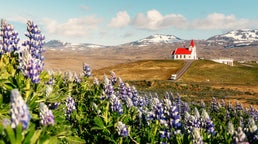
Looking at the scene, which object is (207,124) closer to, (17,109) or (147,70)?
(17,109)

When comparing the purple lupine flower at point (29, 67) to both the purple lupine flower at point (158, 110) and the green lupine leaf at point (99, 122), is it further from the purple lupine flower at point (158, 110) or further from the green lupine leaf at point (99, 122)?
the purple lupine flower at point (158, 110)

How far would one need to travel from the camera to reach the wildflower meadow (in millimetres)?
3660

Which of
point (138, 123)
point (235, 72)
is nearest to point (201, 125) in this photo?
point (138, 123)

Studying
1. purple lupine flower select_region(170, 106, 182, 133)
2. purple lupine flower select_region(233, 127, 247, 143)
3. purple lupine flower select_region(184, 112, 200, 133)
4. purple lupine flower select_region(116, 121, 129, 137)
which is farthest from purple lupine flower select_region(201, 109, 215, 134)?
purple lupine flower select_region(233, 127, 247, 143)

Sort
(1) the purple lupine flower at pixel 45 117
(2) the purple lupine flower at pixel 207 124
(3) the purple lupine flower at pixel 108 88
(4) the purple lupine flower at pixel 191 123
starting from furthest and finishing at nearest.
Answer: (3) the purple lupine flower at pixel 108 88 → (2) the purple lupine flower at pixel 207 124 → (4) the purple lupine flower at pixel 191 123 → (1) the purple lupine flower at pixel 45 117

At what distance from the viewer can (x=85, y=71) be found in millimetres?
10562

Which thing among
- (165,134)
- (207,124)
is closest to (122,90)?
(207,124)

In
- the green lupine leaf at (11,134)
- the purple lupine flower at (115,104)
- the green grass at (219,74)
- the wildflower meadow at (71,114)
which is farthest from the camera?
the green grass at (219,74)

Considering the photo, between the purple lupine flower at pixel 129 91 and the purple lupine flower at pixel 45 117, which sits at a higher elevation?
the purple lupine flower at pixel 45 117

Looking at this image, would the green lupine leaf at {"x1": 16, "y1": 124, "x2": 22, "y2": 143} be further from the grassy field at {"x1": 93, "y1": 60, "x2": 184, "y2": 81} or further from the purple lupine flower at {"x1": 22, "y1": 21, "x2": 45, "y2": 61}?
the grassy field at {"x1": 93, "y1": 60, "x2": 184, "y2": 81}

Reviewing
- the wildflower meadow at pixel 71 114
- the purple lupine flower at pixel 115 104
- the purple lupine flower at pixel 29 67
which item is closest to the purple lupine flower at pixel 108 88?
the wildflower meadow at pixel 71 114

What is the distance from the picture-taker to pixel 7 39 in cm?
673

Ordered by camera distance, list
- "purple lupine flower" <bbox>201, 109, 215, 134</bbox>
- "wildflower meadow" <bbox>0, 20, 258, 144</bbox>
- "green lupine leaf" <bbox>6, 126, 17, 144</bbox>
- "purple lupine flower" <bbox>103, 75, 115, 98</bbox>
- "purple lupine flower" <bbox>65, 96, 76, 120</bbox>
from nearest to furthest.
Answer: "green lupine leaf" <bbox>6, 126, 17, 144</bbox>, "wildflower meadow" <bbox>0, 20, 258, 144</bbox>, "purple lupine flower" <bbox>201, 109, 215, 134</bbox>, "purple lupine flower" <bbox>65, 96, 76, 120</bbox>, "purple lupine flower" <bbox>103, 75, 115, 98</bbox>

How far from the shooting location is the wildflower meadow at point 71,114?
144 inches
